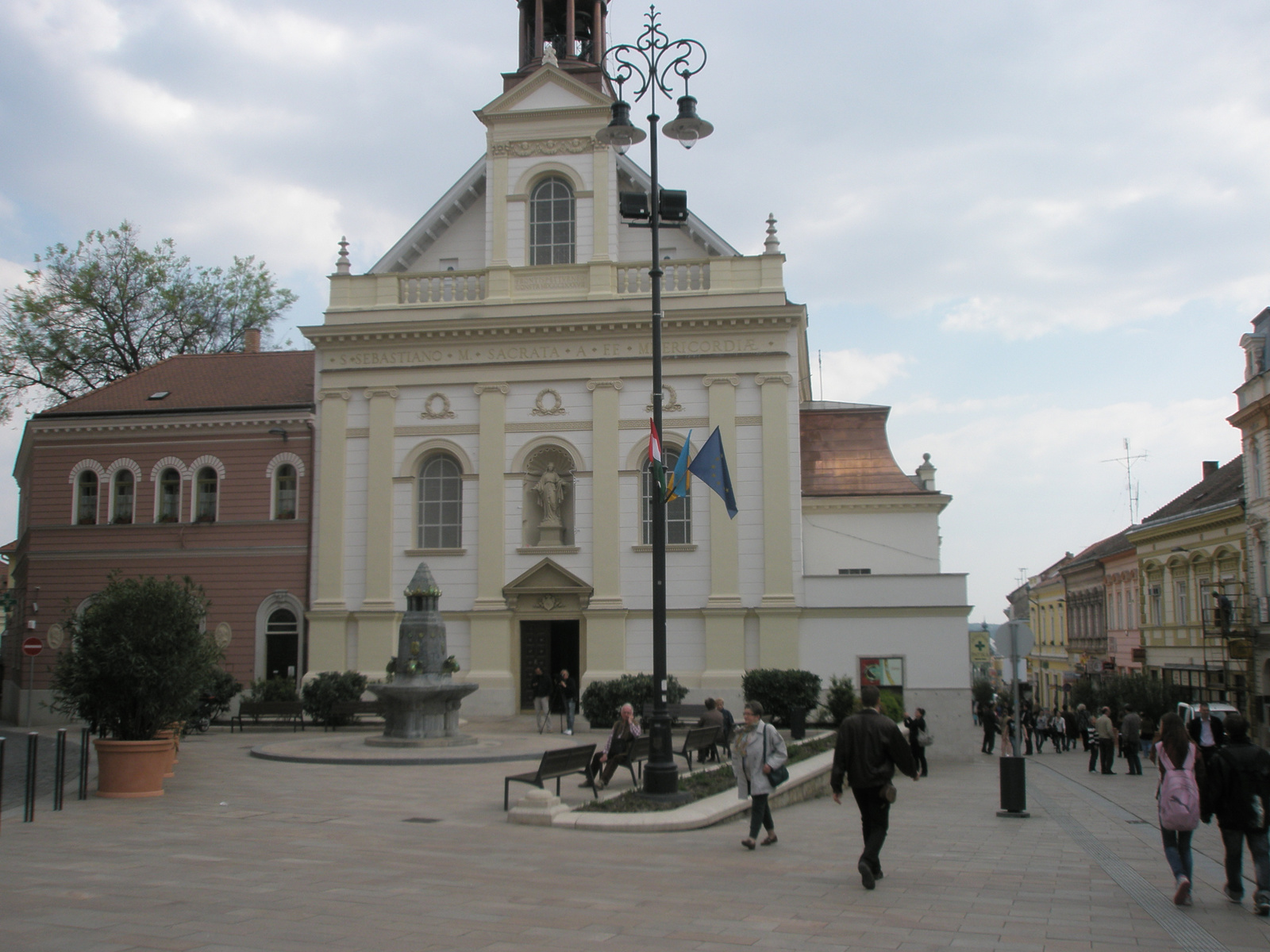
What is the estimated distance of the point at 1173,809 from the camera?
9578 mm

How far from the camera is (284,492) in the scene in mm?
32781

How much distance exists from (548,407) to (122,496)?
13.5 metres

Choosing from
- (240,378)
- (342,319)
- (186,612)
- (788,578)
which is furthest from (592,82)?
(186,612)

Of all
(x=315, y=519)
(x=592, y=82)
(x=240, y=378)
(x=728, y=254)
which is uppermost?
(x=592, y=82)

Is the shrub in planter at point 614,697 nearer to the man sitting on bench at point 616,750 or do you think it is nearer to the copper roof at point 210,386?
the man sitting on bench at point 616,750

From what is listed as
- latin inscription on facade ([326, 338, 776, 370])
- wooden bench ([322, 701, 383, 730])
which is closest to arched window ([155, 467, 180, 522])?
latin inscription on facade ([326, 338, 776, 370])

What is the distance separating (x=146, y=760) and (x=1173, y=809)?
12926 mm

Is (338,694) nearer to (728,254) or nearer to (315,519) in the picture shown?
(315,519)

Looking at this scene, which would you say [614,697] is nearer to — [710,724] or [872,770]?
[710,724]

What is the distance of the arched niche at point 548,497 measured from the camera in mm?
31031

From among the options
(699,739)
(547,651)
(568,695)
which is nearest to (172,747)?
(699,739)

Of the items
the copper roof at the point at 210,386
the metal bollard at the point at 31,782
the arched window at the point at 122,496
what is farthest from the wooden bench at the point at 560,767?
the arched window at the point at 122,496

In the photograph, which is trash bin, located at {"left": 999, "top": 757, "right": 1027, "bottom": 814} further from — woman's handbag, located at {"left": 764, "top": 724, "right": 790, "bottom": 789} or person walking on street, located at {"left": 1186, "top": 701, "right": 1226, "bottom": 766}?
woman's handbag, located at {"left": 764, "top": 724, "right": 790, "bottom": 789}

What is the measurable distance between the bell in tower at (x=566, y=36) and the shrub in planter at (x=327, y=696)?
1891 centimetres
